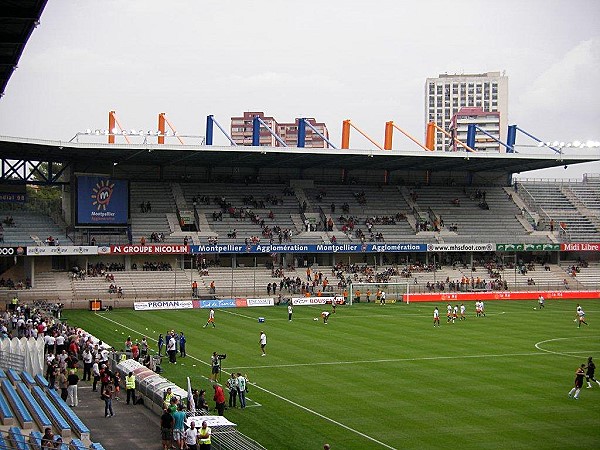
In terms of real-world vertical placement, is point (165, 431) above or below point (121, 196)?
below

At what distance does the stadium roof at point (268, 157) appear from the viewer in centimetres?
7000

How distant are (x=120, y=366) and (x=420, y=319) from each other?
27863 millimetres

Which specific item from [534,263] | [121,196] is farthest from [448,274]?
[121,196]

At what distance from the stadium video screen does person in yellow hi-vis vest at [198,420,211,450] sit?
5493cm

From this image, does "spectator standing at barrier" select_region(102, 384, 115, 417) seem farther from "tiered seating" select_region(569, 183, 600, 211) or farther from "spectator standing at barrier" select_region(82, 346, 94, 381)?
"tiered seating" select_region(569, 183, 600, 211)

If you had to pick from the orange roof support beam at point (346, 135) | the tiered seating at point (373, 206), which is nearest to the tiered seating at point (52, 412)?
the tiered seating at point (373, 206)

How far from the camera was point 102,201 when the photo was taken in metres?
76.3

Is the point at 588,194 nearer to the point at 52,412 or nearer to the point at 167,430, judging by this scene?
the point at 167,430

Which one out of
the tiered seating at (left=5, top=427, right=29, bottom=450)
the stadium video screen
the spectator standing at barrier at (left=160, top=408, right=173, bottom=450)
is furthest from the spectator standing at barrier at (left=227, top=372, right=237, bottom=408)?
the stadium video screen

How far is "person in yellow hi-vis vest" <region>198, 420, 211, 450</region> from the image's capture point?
2320cm

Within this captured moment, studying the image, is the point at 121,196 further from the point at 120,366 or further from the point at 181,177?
the point at 120,366

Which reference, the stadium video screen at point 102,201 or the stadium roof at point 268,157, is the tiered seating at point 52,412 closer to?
the stadium roof at point 268,157

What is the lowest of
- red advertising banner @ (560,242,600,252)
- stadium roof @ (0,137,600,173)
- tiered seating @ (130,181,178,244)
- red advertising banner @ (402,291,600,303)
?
red advertising banner @ (402,291,600,303)

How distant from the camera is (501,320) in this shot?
57656mm
